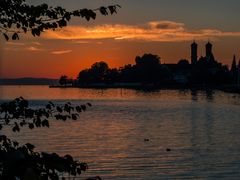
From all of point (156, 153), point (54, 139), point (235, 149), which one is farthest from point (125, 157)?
point (54, 139)

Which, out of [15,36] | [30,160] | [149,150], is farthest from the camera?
[149,150]

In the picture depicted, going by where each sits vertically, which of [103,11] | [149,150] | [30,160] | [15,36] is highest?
[103,11]

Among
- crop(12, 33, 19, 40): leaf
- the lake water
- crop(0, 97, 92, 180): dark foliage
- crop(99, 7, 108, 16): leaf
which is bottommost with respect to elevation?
the lake water

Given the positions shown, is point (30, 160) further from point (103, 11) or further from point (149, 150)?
point (149, 150)

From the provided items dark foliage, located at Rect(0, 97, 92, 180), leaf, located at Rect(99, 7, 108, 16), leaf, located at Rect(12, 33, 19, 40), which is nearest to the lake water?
dark foliage, located at Rect(0, 97, 92, 180)

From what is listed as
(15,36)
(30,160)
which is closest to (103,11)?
(15,36)

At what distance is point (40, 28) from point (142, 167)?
23019 millimetres

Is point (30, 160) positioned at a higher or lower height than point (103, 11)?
lower

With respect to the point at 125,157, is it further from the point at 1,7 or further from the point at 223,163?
the point at 1,7

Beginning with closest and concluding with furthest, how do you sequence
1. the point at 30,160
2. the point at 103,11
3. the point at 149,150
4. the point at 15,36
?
the point at 30,160 → the point at 103,11 → the point at 15,36 → the point at 149,150

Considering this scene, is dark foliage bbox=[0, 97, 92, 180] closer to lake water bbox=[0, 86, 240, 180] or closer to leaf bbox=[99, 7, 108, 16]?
leaf bbox=[99, 7, 108, 16]

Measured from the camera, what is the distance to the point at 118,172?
90.3ft

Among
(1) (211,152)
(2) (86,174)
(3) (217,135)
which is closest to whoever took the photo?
(2) (86,174)

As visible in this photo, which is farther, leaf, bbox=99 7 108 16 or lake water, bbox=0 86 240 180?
lake water, bbox=0 86 240 180
